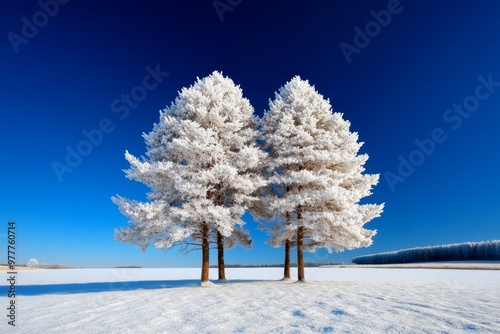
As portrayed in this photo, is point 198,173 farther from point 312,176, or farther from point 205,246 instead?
point 312,176

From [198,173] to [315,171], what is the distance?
24.9 ft

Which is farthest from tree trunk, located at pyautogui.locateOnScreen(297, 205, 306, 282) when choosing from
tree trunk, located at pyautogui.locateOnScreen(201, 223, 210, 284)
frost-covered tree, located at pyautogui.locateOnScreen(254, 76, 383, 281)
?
tree trunk, located at pyautogui.locateOnScreen(201, 223, 210, 284)

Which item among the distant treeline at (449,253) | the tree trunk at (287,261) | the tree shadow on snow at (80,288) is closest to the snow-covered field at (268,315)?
the tree shadow on snow at (80,288)

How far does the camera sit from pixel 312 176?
19016 millimetres

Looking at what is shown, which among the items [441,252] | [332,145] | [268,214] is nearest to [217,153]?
[268,214]

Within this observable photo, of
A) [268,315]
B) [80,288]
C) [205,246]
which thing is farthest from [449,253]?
[268,315]

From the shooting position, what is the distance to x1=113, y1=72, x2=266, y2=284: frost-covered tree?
58.3 ft

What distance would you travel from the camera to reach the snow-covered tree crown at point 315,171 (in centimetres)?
1895

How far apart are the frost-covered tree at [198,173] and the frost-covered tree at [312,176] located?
1642mm

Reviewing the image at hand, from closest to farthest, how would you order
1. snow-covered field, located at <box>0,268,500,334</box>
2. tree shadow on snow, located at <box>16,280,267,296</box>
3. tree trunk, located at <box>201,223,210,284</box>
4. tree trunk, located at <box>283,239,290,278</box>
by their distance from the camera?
snow-covered field, located at <box>0,268,500,334</box>
tree shadow on snow, located at <box>16,280,267,296</box>
tree trunk, located at <box>201,223,210,284</box>
tree trunk, located at <box>283,239,290,278</box>

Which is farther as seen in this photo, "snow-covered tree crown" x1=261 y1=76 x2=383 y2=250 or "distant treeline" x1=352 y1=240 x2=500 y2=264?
"distant treeline" x1=352 y1=240 x2=500 y2=264

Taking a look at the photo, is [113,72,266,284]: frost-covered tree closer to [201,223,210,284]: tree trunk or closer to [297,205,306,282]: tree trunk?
[201,223,210,284]: tree trunk

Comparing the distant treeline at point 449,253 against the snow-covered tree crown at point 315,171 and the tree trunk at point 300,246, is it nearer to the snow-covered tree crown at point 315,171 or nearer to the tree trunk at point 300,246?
the snow-covered tree crown at point 315,171

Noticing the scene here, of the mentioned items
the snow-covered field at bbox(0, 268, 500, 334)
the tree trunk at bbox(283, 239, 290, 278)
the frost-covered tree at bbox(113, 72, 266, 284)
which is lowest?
the snow-covered field at bbox(0, 268, 500, 334)
